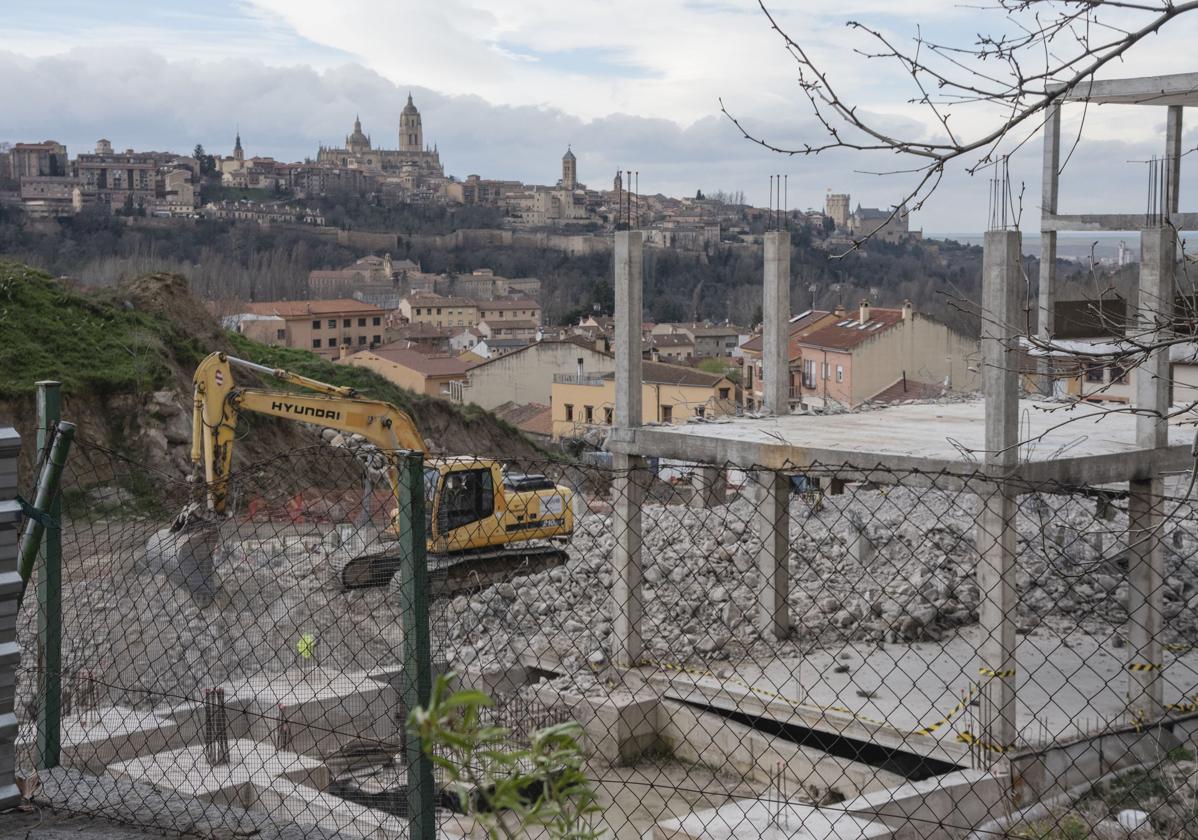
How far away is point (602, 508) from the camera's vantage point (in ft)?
77.8

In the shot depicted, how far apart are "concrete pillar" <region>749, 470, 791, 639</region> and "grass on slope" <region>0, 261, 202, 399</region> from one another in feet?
56.6

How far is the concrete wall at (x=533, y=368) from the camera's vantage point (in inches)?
2360

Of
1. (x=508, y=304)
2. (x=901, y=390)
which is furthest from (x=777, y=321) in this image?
(x=508, y=304)

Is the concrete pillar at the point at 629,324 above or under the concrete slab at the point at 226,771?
above

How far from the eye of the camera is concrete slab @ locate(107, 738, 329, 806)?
7.04 m

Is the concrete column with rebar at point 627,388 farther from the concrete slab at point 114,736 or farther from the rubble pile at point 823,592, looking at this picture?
the concrete slab at point 114,736

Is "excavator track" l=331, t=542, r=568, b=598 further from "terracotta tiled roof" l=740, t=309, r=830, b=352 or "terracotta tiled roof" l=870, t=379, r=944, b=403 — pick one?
"terracotta tiled roof" l=740, t=309, r=830, b=352

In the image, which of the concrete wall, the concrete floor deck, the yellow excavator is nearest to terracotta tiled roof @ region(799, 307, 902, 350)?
the concrete wall

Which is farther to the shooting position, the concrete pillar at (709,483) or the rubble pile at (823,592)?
the rubble pile at (823,592)

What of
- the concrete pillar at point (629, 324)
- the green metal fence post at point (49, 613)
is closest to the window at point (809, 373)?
the concrete pillar at point (629, 324)

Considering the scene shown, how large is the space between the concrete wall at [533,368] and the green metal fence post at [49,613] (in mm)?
54287

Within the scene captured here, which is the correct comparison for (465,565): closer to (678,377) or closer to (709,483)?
(709,483)

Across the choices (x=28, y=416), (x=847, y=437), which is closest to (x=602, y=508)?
(x=28, y=416)

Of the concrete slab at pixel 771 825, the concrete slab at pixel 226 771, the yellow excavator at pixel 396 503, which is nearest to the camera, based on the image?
the concrete slab at pixel 771 825
